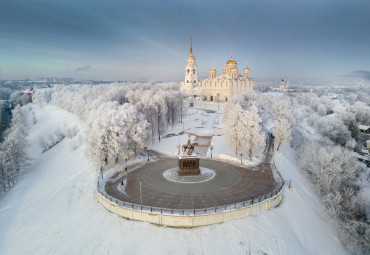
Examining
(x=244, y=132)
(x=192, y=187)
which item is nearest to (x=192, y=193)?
(x=192, y=187)

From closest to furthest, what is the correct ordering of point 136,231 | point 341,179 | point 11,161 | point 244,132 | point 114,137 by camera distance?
1. point 136,231
2. point 341,179
3. point 114,137
4. point 244,132
5. point 11,161

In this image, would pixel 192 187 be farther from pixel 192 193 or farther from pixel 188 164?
pixel 188 164

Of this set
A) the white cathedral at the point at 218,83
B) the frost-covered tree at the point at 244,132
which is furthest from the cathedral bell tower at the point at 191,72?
the frost-covered tree at the point at 244,132

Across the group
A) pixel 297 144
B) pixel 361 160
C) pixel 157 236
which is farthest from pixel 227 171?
pixel 361 160

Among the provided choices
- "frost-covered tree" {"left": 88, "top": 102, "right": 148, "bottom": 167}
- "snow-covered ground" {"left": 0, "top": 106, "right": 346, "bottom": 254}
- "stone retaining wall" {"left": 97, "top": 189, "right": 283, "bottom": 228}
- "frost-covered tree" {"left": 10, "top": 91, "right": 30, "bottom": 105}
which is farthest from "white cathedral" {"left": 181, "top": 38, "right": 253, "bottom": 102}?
"frost-covered tree" {"left": 10, "top": 91, "right": 30, "bottom": 105}

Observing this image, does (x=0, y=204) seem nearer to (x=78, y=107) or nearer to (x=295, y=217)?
(x=295, y=217)

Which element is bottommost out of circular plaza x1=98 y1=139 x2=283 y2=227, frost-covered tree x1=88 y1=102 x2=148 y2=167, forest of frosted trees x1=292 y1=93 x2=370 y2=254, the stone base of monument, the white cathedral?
forest of frosted trees x1=292 y1=93 x2=370 y2=254

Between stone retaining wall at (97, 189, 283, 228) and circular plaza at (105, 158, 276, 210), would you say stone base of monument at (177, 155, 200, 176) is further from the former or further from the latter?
stone retaining wall at (97, 189, 283, 228)
